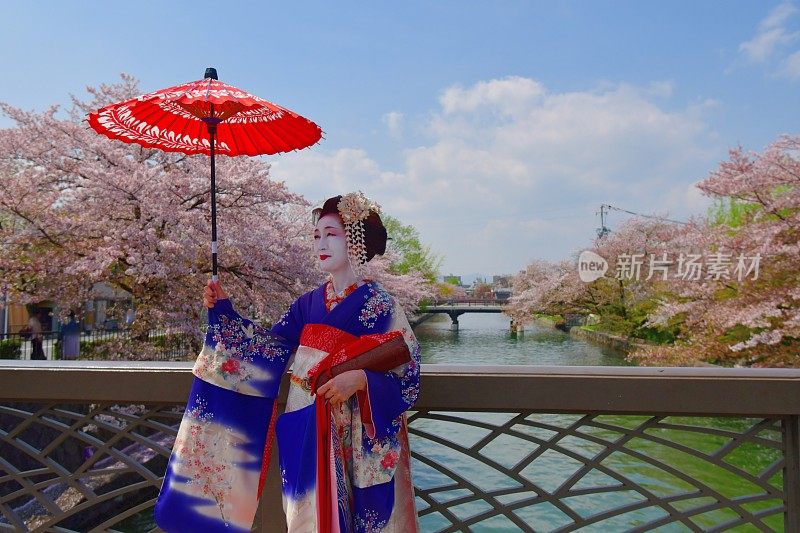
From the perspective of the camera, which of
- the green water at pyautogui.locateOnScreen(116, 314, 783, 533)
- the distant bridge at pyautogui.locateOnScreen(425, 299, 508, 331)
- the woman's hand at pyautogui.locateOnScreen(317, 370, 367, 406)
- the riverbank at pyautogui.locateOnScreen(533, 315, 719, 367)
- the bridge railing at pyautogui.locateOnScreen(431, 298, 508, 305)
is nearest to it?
the woman's hand at pyautogui.locateOnScreen(317, 370, 367, 406)

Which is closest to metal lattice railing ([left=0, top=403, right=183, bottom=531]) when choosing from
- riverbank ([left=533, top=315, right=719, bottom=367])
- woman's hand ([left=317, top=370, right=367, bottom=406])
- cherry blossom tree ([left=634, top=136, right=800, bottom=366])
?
woman's hand ([left=317, top=370, right=367, bottom=406])

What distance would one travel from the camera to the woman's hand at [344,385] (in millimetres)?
1382

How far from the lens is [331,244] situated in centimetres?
156

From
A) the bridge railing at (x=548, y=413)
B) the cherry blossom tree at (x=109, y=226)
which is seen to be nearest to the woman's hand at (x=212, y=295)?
the bridge railing at (x=548, y=413)

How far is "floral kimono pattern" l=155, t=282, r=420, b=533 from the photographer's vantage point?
141 cm

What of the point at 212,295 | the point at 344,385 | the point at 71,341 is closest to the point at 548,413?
the point at 344,385

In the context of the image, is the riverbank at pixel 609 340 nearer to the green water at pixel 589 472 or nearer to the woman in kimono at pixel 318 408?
the green water at pixel 589 472

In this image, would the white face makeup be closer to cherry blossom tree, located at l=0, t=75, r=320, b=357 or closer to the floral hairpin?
the floral hairpin

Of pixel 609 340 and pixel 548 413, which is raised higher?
pixel 548 413

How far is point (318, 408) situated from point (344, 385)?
0.11 meters

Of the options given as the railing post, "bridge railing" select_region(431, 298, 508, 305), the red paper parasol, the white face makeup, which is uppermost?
the red paper parasol

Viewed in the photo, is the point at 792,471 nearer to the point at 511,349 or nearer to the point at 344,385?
the point at 344,385

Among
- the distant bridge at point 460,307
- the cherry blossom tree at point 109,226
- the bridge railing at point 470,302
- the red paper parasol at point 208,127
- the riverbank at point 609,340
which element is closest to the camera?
the red paper parasol at point 208,127

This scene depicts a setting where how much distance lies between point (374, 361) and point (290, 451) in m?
0.34
